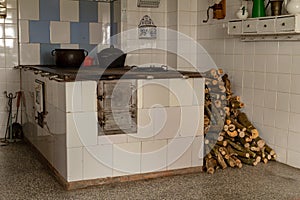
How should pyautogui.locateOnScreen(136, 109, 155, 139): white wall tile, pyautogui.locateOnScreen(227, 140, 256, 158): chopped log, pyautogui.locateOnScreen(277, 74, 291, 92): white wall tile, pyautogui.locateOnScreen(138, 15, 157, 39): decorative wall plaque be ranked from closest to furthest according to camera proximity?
pyautogui.locateOnScreen(136, 109, 155, 139): white wall tile → pyautogui.locateOnScreen(277, 74, 291, 92): white wall tile → pyautogui.locateOnScreen(227, 140, 256, 158): chopped log → pyautogui.locateOnScreen(138, 15, 157, 39): decorative wall plaque

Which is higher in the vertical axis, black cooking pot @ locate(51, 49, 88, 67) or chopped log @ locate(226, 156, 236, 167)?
black cooking pot @ locate(51, 49, 88, 67)

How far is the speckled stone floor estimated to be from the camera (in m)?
2.45

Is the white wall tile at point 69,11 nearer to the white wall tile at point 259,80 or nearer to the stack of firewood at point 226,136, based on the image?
the stack of firewood at point 226,136

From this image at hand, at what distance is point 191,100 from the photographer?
2.87 metres

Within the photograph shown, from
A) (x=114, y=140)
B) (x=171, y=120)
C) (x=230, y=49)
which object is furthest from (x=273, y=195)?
(x=230, y=49)

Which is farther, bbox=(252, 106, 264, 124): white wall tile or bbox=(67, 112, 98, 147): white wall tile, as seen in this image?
bbox=(252, 106, 264, 124): white wall tile

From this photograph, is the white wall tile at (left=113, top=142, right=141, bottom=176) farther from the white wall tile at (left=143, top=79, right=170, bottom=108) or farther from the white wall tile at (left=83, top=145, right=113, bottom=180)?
the white wall tile at (left=143, top=79, right=170, bottom=108)

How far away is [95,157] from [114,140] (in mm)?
168

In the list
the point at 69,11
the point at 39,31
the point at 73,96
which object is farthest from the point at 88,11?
the point at 73,96

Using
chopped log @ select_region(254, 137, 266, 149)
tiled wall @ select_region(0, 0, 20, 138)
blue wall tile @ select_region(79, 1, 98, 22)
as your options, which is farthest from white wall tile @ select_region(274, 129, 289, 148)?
tiled wall @ select_region(0, 0, 20, 138)

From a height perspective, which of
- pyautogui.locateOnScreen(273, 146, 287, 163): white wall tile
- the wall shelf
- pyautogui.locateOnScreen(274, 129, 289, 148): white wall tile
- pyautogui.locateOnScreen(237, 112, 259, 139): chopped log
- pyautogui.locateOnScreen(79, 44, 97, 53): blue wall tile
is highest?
the wall shelf

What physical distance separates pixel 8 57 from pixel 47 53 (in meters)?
0.38

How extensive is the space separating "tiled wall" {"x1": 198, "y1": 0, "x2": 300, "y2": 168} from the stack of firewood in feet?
0.39

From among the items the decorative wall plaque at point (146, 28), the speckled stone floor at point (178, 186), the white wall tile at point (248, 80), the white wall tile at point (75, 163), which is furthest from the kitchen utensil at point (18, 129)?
the white wall tile at point (248, 80)
